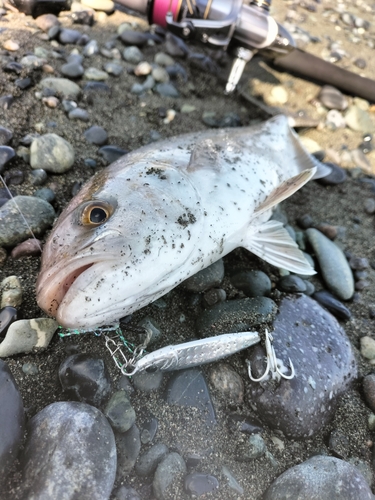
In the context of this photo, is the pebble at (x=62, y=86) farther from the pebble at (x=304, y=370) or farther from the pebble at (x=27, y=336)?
the pebble at (x=304, y=370)

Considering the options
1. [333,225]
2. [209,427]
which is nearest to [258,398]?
[209,427]

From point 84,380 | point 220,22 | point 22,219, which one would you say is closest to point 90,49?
point 220,22

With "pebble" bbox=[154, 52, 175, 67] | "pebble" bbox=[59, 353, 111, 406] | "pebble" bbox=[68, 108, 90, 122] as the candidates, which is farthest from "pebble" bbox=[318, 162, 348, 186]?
"pebble" bbox=[59, 353, 111, 406]

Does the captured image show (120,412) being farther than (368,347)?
No

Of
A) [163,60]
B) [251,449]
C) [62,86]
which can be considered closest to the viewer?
[251,449]

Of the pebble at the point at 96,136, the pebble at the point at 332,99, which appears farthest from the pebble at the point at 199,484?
the pebble at the point at 332,99

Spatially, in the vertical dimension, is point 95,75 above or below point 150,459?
above

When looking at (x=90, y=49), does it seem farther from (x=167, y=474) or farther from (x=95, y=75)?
(x=167, y=474)
